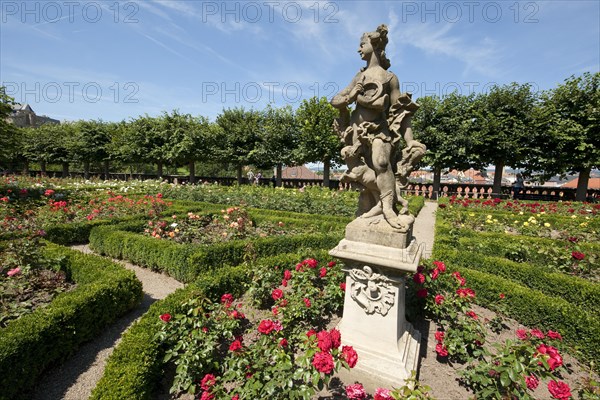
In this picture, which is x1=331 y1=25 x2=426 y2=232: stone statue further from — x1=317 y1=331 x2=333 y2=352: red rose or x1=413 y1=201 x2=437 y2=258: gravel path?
x1=413 y1=201 x2=437 y2=258: gravel path

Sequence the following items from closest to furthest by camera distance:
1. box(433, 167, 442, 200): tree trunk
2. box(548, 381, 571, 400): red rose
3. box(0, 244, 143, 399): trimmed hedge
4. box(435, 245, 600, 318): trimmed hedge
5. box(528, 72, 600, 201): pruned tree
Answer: box(548, 381, 571, 400): red rose
box(0, 244, 143, 399): trimmed hedge
box(435, 245, 600, 318): trimmed hedge
box(528, 72, 600, 201): pruned tree
box(433, 167, 442, 200): tree trunk

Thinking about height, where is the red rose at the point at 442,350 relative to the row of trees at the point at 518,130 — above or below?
below

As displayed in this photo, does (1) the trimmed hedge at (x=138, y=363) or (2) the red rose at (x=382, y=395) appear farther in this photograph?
(1) the trimmed hedge at (x=138, y=363)

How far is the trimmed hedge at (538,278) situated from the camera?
505cm

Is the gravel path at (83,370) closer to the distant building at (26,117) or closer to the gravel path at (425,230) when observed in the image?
the gravel path at (425,230)

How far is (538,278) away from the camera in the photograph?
18.6 feet

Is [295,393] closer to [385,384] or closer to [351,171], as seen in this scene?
[385,384]

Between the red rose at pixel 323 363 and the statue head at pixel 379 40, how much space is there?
3419mm

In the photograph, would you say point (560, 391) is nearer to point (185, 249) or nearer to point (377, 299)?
point (377, 299)

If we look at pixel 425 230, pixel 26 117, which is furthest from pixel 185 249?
pixel 26 117

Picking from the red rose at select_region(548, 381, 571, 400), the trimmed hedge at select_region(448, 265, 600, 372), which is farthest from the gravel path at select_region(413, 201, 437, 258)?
the red rose at select_region(548, 381, 571, 400)

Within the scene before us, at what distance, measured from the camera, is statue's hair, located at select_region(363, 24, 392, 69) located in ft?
11.3

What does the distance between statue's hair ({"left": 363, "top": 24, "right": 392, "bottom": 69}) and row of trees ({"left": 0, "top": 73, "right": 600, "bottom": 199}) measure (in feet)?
44.5

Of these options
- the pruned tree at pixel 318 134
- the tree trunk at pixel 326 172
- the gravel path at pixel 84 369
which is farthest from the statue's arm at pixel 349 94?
the tree trunk at pixel 326 172
